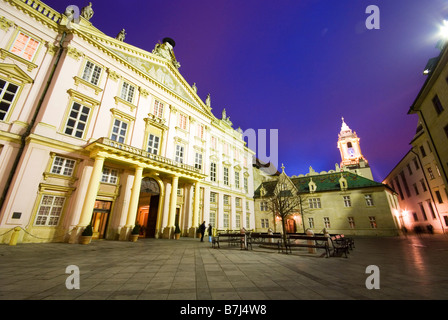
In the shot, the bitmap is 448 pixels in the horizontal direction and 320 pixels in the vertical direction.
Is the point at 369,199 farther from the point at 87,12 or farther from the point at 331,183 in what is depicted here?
the point at 87,12

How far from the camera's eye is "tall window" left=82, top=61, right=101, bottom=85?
654 inches

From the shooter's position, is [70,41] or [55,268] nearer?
[55,268]

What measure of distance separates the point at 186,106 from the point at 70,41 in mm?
13218

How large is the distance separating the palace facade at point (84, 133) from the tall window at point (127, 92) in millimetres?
113

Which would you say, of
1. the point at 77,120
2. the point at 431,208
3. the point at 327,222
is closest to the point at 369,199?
the point at 327,222

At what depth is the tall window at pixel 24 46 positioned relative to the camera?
1355 cm

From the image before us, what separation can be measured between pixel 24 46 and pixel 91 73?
4.30 m

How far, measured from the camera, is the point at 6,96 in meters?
12.6

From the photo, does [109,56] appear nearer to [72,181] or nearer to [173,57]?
[173,57]
